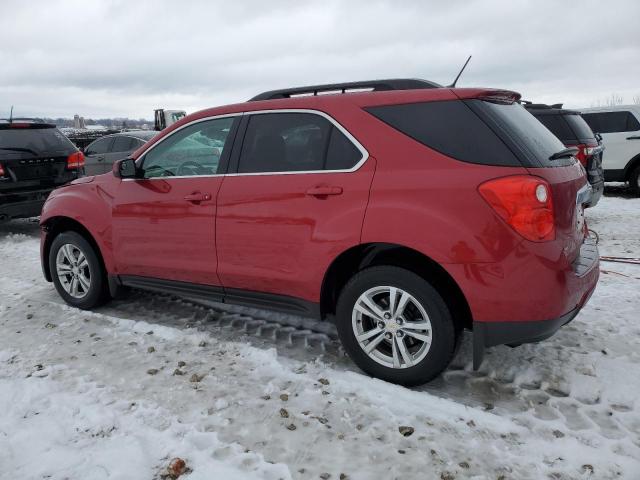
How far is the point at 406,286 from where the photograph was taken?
2.94 metres

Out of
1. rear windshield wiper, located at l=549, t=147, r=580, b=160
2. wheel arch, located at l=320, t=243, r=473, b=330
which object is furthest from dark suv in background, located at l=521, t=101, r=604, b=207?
wheel arch, located at l=320, t=243, r=473, b=330

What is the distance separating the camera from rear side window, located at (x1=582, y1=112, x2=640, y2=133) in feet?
35.8

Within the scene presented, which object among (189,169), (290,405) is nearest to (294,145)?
(189,169)

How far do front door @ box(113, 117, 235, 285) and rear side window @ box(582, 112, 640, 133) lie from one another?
10.3m

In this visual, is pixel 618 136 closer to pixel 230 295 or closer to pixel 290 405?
pixel 230 295

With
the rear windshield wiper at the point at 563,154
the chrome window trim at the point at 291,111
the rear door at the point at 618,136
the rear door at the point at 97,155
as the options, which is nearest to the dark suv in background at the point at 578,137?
the rear door at the point at 618,136

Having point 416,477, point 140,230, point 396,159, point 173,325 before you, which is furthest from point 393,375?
point 140,230

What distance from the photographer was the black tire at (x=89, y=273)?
4516 millimetres

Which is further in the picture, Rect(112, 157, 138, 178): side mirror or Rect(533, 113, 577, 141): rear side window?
Rect(533, 113, 577, 141): rear side window

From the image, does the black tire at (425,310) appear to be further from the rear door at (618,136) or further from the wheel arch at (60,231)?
the rear door at (618,136)

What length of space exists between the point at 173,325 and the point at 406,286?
2.24 meters

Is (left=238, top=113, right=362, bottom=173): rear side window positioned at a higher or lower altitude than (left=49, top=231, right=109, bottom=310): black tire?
higher

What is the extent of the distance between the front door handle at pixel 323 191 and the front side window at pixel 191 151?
3.05ft

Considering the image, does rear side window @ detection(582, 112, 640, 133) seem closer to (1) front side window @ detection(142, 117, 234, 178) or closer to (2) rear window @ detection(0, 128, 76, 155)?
(1) front side window @ detection(142, 117, 234, 178)
